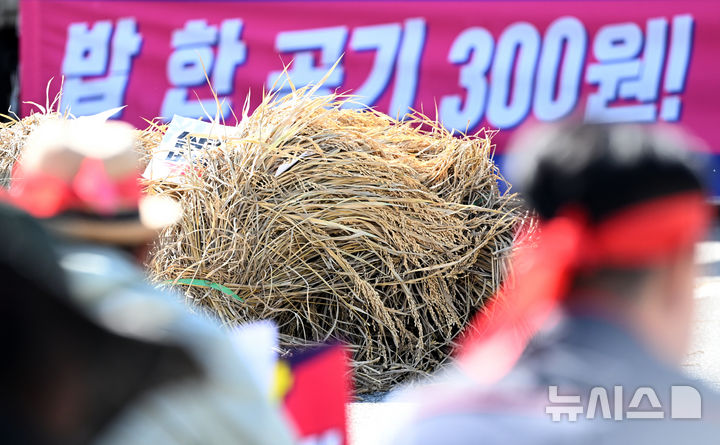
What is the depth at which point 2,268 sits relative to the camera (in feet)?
2.79

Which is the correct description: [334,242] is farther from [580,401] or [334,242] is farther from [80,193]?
[580,401]

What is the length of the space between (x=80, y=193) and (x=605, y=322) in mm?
732

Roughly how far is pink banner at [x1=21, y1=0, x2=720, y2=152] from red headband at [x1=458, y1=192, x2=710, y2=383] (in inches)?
207

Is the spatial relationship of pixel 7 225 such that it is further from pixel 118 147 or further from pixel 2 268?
pixel 118 147

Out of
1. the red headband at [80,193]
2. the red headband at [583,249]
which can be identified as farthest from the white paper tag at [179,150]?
the red headband at [583,249]

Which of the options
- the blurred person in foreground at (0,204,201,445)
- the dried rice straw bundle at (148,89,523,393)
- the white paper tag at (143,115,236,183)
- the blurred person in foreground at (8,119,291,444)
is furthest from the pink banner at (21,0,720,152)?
the blurred person in foreground at (0,204,201,445)

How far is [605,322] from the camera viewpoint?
106cm

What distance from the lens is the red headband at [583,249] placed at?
3.50ft

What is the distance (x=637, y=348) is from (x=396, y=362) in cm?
245

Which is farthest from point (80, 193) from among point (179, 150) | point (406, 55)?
point (406, 55)

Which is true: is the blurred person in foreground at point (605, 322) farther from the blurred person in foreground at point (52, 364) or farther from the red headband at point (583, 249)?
the blurred person in foreground at point (52, 364)

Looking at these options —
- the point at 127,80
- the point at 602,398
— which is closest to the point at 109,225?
the point at 602,398

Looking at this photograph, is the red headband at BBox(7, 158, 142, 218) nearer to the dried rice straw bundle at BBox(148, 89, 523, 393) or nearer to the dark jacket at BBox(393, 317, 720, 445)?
the dark jacket at BBox(393, 317, 720, 445)

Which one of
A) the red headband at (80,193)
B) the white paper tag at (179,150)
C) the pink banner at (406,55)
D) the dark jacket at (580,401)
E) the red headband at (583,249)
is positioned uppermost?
the pink banner at (406,55)
